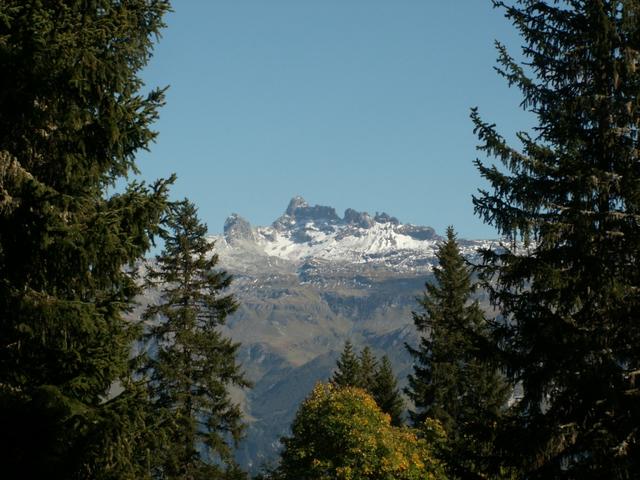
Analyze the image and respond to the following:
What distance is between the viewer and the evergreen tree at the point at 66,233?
11039mm

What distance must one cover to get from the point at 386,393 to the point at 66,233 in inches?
2219

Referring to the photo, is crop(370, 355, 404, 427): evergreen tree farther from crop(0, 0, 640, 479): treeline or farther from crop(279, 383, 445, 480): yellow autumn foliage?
crop(0, 0, 640, 479): treeline

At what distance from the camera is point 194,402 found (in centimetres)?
3381

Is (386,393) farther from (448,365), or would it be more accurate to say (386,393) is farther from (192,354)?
(192,354)

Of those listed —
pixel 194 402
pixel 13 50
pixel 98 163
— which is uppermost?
pixel 13 50

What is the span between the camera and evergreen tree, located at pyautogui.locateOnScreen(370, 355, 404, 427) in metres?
63.4

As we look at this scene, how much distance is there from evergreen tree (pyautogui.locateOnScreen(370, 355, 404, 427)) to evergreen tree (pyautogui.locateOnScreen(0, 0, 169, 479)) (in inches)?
2059

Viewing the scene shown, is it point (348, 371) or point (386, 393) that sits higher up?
point (348, 371)

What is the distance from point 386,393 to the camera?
2554 inches

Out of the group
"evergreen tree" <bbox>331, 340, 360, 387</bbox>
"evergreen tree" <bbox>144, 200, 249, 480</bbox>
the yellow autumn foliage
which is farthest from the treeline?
"evergreen tree" <bbox>331, 340, 360, 387</bbox>

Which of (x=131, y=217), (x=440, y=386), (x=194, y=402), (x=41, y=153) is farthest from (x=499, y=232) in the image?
(x=440, y=386)

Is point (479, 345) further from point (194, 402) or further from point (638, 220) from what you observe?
point (194, 402)

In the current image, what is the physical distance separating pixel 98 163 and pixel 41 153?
2.89 ft

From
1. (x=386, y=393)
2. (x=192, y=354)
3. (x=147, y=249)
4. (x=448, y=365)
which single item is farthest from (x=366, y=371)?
(x=147, y=249)
